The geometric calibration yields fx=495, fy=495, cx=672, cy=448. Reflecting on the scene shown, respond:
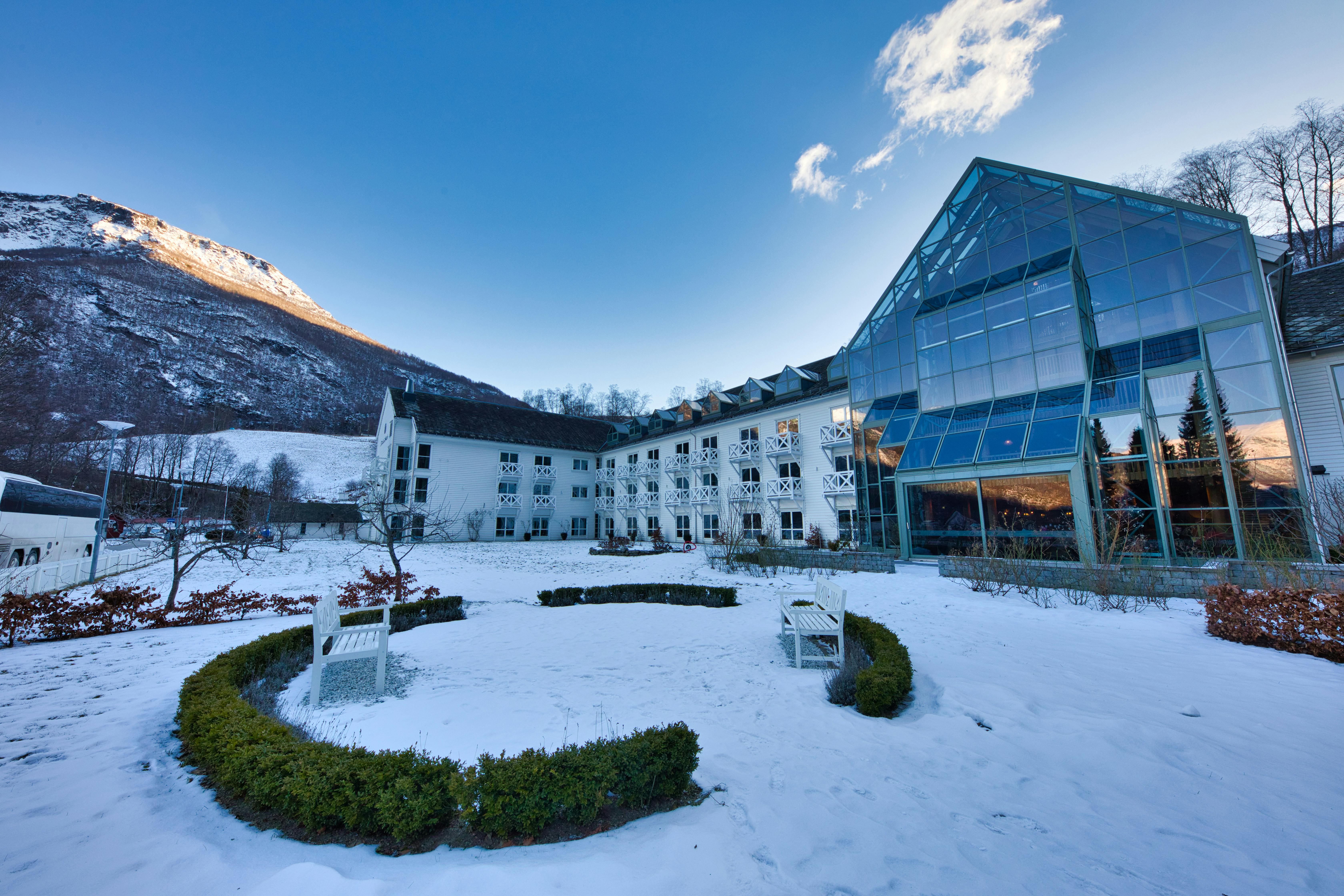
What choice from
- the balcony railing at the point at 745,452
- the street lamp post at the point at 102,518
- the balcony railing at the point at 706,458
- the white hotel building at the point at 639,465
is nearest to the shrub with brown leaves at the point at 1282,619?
the white hotel building at the point at 639,465

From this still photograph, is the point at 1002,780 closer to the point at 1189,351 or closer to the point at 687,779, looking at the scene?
the point at 687,779

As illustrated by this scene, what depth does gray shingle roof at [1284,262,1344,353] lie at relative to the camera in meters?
13.9

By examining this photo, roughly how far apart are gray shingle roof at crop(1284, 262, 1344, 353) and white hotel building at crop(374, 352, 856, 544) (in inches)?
529

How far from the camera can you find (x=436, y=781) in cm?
340

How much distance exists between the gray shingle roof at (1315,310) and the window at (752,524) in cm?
1803

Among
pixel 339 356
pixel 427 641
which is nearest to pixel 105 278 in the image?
pixel 339 356

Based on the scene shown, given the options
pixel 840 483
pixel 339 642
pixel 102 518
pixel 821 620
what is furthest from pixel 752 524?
pixel 102 518

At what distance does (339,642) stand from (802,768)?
595cm

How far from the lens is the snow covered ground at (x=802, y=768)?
2824 mm

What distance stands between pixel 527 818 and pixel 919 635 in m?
7.10

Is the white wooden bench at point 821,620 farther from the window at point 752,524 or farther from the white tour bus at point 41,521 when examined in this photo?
the white tour bus at point 41,521

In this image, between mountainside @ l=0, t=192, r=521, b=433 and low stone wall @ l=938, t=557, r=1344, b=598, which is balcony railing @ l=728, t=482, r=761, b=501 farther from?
mountainside @ l=0, t=192, r=521, b=433

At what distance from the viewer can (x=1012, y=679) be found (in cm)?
598

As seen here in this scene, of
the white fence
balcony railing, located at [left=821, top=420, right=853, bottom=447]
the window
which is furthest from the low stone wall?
the white fence
